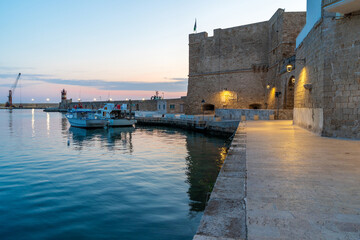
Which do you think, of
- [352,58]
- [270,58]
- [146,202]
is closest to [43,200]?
[146,202]

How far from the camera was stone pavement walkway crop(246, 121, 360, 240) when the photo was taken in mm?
2473

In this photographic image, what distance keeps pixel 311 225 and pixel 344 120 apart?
26.3 ft

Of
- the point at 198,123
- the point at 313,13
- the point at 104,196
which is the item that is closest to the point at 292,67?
the point at 313,13

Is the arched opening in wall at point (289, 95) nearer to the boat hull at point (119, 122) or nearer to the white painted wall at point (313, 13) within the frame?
the white painted wall at point (313, 13)

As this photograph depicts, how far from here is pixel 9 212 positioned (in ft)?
20.2

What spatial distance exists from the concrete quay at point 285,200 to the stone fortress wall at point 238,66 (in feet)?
70.4

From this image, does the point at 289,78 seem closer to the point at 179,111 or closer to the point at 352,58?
the point at 352,58

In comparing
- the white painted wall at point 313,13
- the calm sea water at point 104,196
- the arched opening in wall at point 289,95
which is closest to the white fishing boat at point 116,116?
the arched opening in wall at point 289,95

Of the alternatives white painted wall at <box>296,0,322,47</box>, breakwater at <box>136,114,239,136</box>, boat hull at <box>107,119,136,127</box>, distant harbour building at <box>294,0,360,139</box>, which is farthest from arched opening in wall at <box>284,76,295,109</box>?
boat hull at <box>107,119,136,127</box>

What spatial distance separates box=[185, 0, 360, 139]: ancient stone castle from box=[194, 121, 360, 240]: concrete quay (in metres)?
4.19

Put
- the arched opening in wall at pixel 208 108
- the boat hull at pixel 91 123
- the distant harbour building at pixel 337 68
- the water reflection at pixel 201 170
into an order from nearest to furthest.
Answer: the water reflection at pixel 201 170 < the distant harbour building at pixel 337 68 < the boat hull at pixel 91 123 < the arched opening in wall at pixel 208 108

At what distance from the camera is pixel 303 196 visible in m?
3.39

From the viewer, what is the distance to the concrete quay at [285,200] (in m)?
2.46

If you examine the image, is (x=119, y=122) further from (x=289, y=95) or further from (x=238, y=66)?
(x=289, y=95)
